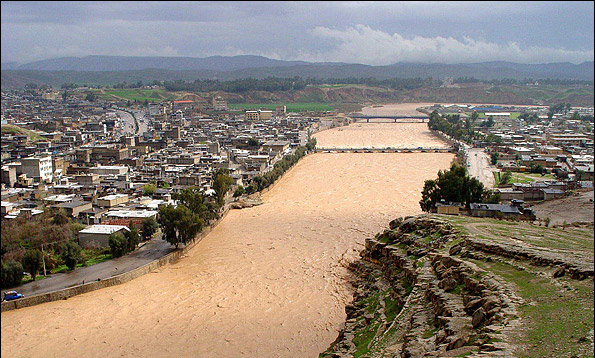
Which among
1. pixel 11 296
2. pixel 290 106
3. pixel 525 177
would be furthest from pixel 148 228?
pixel 290 106

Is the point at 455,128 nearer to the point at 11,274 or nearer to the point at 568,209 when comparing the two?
the point at 568,209

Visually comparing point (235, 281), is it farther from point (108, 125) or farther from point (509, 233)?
point (108, 125)

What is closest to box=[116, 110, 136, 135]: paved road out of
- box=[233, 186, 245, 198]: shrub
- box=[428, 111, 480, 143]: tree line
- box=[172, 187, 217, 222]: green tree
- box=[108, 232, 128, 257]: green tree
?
box=[233, 186, 245, 198]: shrub

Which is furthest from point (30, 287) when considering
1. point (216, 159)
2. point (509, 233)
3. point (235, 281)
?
point (216, 159)

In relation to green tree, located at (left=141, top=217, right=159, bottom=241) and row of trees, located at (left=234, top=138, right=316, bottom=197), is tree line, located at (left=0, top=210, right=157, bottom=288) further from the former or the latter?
row of trees, located at (left=234, top=138, right=316, bottom=197)

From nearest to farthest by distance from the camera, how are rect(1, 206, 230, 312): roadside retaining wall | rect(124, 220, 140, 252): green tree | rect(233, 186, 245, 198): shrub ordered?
rect(1, 206, 230, 312): roadside retaining wall, rect(124, 220, 140, 252): green tree, rect(233, 186, 245, 198): shrub

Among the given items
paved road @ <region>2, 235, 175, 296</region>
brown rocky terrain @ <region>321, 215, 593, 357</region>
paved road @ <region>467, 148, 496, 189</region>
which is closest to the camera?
brown rocky terrain @ <region>321, 215, 593, 357</region>
